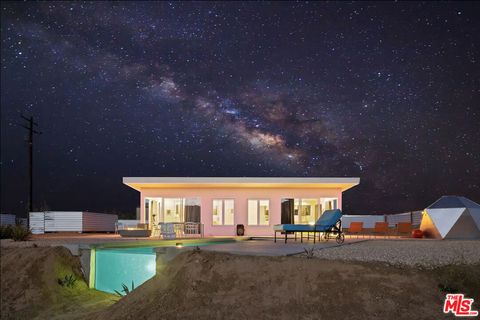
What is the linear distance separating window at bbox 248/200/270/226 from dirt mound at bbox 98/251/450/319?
12.0 metres

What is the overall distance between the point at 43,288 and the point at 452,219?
13422 millimetres

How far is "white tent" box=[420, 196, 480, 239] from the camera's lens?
54.9 feet

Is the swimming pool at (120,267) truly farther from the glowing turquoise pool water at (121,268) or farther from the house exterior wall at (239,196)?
the house exterior wall at (239,196)

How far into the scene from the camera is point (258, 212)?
64.8ft

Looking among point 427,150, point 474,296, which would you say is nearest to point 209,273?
point 474,296

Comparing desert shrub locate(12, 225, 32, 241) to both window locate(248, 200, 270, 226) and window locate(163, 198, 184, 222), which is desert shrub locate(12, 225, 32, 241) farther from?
window locate(248, 200, 270, 226)

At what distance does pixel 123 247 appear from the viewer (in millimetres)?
11805

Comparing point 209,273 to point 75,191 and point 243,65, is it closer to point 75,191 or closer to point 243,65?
point 243,65

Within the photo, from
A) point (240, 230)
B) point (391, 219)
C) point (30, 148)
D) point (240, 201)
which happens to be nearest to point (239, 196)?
point (240, 201)

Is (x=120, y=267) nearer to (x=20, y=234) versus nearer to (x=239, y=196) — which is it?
(x=20, y=234)

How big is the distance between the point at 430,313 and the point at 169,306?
343cm

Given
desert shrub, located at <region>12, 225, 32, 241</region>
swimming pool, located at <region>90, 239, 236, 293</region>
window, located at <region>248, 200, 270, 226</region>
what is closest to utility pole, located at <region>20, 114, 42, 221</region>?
desert shrub, located at <region>12, 225, 32, 241</region>

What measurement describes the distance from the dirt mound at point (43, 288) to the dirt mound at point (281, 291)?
8.31 feet

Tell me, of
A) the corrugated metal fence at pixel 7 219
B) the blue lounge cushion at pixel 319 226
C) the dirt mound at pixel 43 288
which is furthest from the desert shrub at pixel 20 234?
the corrugated metal fence at pixel 7 219
